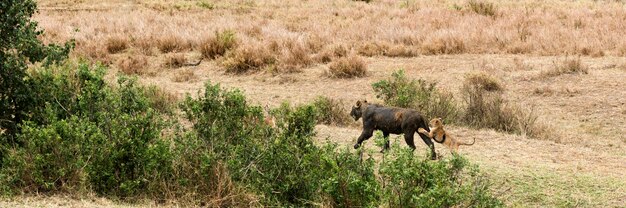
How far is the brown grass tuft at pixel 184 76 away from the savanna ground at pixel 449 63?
32mm

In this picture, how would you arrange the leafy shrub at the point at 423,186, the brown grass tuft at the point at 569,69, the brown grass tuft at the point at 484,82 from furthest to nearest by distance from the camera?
the brown grass tuft at the point at 569,69
the brown grass tuft at the point at 484,82
the leafy shrub at the point at 423,186

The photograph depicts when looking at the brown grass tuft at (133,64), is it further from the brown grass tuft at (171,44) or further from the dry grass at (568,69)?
the dry grass at (568,69)

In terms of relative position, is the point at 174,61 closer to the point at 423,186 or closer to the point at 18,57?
the point at 18,57

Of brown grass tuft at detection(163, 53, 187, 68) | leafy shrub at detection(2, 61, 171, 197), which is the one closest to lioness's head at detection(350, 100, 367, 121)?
leafy shrub at detection(2, 61, 171, 197)

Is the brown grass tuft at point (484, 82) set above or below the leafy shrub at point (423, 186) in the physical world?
below

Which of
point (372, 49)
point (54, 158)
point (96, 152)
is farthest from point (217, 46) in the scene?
point (54, 158)

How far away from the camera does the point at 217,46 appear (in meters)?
20.2

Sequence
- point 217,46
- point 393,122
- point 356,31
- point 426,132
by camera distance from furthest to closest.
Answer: point 356,31 → point 217,46 → point 393,122 → point 426,132

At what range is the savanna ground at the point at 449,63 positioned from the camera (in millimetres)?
9873

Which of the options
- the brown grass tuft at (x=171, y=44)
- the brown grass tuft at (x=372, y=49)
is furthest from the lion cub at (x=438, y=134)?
the brown grass tuft at (x=171, y=44)

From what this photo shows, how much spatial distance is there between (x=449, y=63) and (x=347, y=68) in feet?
8.53

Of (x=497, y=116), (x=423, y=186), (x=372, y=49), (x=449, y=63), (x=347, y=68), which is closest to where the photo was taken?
(x=423, y=186)

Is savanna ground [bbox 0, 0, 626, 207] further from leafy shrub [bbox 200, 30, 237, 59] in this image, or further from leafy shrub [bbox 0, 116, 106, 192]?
leafy shrub [bbox 0, 116, 106, 192]

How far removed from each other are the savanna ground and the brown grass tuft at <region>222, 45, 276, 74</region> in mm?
33
